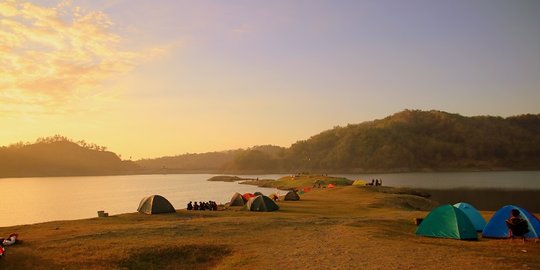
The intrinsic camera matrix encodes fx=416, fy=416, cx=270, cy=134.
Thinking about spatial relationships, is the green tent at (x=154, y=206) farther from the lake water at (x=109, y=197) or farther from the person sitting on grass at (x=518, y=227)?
the lake water at (x=109, y=197)

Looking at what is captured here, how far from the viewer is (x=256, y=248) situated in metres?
17.3

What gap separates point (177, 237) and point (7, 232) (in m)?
10.2

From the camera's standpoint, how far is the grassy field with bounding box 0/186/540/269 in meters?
14.7

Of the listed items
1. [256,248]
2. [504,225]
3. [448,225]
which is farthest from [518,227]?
[256,248]

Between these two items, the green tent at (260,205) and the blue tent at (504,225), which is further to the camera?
the green tent at (260,205)

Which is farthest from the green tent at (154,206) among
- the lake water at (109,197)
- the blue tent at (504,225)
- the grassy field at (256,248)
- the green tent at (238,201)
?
the lake water at (109,197)

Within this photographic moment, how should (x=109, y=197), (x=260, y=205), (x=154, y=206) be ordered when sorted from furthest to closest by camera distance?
1. (x=109, y=197)
2. (x=260, y=205)
3. (x=154, y=206)

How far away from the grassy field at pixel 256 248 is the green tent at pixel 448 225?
2.08 feet

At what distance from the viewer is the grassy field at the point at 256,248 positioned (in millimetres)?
14688

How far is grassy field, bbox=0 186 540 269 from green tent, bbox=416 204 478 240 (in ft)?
2.08

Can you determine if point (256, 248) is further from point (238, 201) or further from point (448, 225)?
point (238, 201)

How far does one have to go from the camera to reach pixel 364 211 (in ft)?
119

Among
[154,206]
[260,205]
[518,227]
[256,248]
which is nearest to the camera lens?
[256,248]

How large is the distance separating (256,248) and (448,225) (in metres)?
9.71
